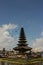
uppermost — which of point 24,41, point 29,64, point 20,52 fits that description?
point 24,41

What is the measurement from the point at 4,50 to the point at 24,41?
8.41 meters

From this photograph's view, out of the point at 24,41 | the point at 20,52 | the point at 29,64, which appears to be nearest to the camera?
the point at 29,64

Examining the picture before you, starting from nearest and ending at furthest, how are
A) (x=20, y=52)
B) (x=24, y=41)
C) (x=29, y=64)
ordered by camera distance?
(x=29, y=64) → (x=20, y=52) → (x=24, y=41)

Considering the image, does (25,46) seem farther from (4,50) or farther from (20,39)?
(4,50)

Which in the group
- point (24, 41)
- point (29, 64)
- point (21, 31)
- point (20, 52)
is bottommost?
point (29, 64)

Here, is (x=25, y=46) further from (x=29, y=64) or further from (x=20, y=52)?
(x=29, y=64)

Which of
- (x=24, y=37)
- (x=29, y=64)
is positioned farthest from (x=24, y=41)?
(x=29, y=64)

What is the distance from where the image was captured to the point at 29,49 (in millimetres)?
62531

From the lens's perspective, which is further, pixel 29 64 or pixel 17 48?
pixel 17 48

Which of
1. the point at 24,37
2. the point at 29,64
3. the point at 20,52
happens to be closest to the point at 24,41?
the point at 24,37

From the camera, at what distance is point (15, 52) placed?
63.4 m

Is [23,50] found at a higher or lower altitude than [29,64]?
higher

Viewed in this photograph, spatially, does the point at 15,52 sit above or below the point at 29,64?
above

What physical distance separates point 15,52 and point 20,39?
5.59 m
